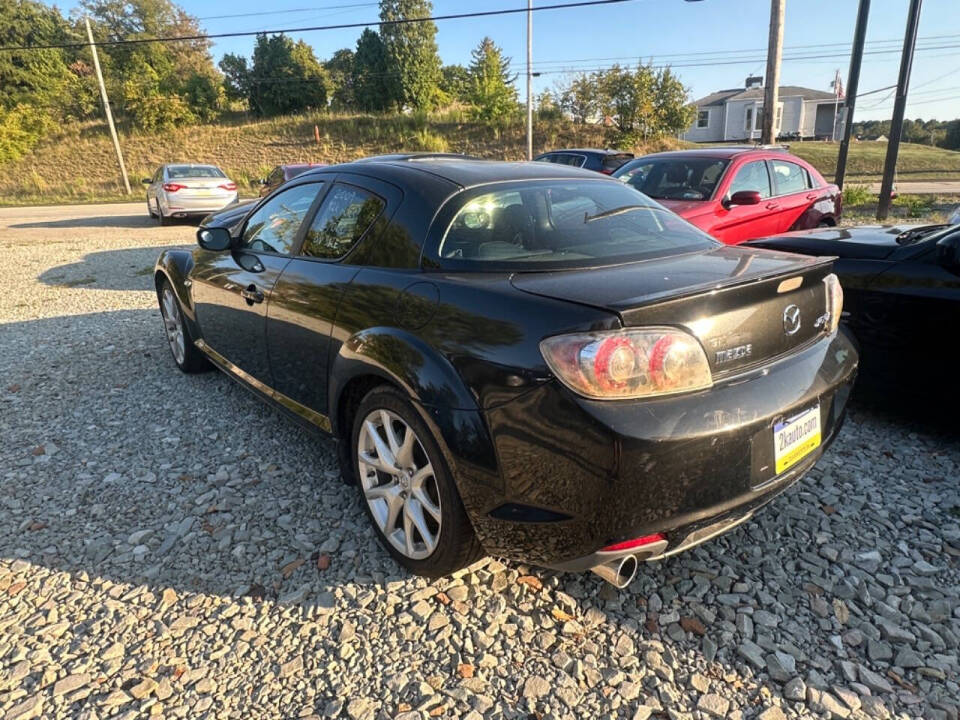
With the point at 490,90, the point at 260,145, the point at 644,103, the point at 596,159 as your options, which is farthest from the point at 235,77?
the point at 596,159

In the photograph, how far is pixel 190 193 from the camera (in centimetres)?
1388

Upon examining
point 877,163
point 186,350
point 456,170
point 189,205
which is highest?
point 456,170

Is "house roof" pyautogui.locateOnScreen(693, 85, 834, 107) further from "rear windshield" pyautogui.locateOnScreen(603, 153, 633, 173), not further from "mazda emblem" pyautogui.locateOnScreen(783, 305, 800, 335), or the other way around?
"mazda emblem" pyautogui.locateOnScreen(783, 305, 800, 335)

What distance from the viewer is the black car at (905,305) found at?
10.1 feet

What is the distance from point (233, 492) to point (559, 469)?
1964mm

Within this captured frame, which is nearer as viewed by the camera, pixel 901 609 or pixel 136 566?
pixel 901 609

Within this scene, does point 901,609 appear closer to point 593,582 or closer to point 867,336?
point 593,582

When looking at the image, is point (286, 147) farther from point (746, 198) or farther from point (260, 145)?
point (746, 198)

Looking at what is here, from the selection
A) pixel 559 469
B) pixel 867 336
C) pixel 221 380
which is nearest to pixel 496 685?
pixel 559 469

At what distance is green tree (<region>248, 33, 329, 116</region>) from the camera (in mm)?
43062

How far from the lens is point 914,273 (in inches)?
126

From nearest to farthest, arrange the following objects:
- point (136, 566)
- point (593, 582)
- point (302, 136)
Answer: point (593, 582)
point (136, 566)
point (302, 136)

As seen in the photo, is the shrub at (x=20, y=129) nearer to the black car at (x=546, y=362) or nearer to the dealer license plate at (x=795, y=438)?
the black car at (x=546, y=362)

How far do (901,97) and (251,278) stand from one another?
1354 cm
